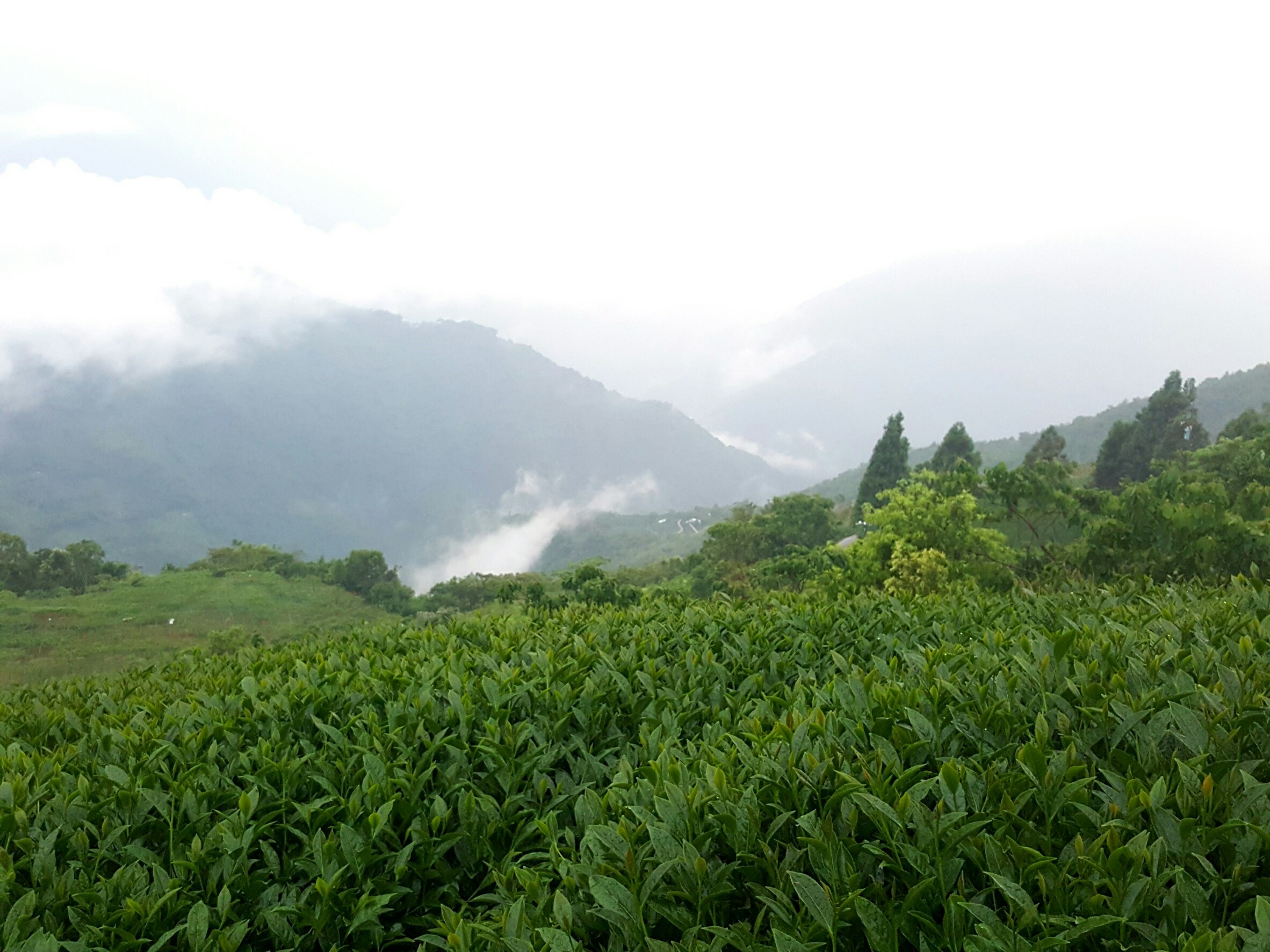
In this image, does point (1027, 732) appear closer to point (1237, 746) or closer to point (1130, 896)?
point (1237, 746)

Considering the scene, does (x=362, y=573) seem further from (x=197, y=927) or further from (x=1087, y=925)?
(x=1087, y=925)

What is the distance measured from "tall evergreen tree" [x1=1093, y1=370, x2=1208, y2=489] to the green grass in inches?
1708

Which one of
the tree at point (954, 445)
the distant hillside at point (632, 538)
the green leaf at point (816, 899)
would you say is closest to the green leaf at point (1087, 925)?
the green leaf at point (816, 899)

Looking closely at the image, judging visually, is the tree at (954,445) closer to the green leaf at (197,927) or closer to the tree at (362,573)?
the tree at (362,573)

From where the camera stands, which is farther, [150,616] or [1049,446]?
[1049,446]

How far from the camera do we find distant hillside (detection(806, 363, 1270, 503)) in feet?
303

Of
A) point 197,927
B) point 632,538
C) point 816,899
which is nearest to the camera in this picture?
point 816,899

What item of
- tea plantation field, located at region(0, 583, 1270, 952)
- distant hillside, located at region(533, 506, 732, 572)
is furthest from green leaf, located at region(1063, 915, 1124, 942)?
distant hillside, located at region(533, 506, 732, 572)

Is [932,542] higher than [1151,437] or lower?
higher

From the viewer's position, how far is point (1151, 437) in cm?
A: 4403

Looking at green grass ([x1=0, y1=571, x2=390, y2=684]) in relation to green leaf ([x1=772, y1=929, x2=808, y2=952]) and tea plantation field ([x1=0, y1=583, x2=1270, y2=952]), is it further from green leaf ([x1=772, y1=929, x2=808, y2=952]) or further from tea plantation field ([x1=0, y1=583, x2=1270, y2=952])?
green leaf ([x1=772, y1=929, x2=808, y2=952])

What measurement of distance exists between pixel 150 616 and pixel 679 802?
44.8 m

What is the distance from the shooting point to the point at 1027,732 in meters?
2.21

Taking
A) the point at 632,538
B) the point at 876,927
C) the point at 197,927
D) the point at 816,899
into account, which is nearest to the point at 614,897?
the point at 816,899
